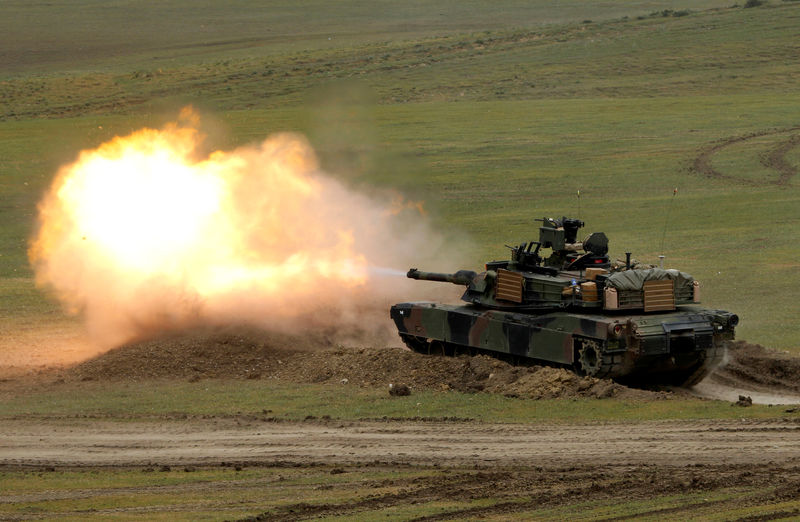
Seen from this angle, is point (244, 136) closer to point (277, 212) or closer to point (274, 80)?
point (274, 80)

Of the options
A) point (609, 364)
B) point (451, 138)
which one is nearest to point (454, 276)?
point (609, 364)

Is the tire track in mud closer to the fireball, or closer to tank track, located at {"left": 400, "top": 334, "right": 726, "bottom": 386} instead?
the fireball

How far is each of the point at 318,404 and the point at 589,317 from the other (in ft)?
17.5

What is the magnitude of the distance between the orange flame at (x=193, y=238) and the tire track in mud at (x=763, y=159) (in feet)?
82.2

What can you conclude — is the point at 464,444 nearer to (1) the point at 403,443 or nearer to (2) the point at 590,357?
(1) the point at 403,443

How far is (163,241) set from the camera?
3406 centimetres

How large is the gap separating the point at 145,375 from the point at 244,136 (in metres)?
33.3

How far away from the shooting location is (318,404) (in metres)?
26.2

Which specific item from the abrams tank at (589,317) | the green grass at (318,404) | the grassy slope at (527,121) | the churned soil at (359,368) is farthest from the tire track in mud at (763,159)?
the green grass at (318,404)

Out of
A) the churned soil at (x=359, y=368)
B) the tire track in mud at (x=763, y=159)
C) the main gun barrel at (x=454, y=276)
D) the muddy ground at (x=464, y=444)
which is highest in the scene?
the tire track in mud at (x=763, y=159)

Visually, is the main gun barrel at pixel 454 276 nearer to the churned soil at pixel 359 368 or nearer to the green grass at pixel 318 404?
the churned soil at pixel 359 368

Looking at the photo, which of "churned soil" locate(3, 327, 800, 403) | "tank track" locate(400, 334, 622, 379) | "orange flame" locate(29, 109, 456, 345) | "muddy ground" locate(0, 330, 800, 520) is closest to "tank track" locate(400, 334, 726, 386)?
"tank track" locate(400, 334, 622, 379)

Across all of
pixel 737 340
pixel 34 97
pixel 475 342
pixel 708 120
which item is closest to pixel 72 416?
pixel 475 342

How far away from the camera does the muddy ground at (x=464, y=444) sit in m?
18.9
